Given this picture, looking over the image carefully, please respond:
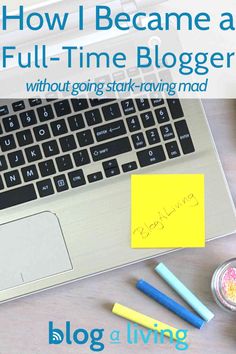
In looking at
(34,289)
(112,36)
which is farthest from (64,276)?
(112,36)

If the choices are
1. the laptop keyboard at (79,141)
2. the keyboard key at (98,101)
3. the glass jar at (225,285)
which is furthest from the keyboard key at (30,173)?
the glass jar at (225,285)

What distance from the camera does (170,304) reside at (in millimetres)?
703

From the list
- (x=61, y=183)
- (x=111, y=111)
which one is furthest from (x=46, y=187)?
(x=111, y=111)

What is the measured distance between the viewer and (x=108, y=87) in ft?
2.28

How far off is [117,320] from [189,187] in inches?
7.6

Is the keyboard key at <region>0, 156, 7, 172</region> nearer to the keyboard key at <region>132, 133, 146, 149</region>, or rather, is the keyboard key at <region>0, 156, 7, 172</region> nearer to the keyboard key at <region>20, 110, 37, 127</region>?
the keyboard key at <region>20, 110, 37, 127</region>

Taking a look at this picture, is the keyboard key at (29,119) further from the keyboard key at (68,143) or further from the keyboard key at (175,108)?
the keyboard key at (175,108)

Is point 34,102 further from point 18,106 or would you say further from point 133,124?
point 133,124

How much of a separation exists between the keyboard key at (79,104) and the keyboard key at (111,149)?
52 mm

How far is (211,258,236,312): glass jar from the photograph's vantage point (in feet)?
2.25

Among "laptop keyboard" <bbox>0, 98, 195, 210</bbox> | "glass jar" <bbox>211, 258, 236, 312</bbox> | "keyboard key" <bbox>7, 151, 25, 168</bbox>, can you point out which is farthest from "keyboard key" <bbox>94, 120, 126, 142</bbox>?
"glass jar" <bbox>211, 258, 236, 312</bbox>

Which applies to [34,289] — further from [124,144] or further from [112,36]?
[112,36]

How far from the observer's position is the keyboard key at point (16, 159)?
697 millimetres

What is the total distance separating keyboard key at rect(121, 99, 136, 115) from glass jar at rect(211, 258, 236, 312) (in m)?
0.22
